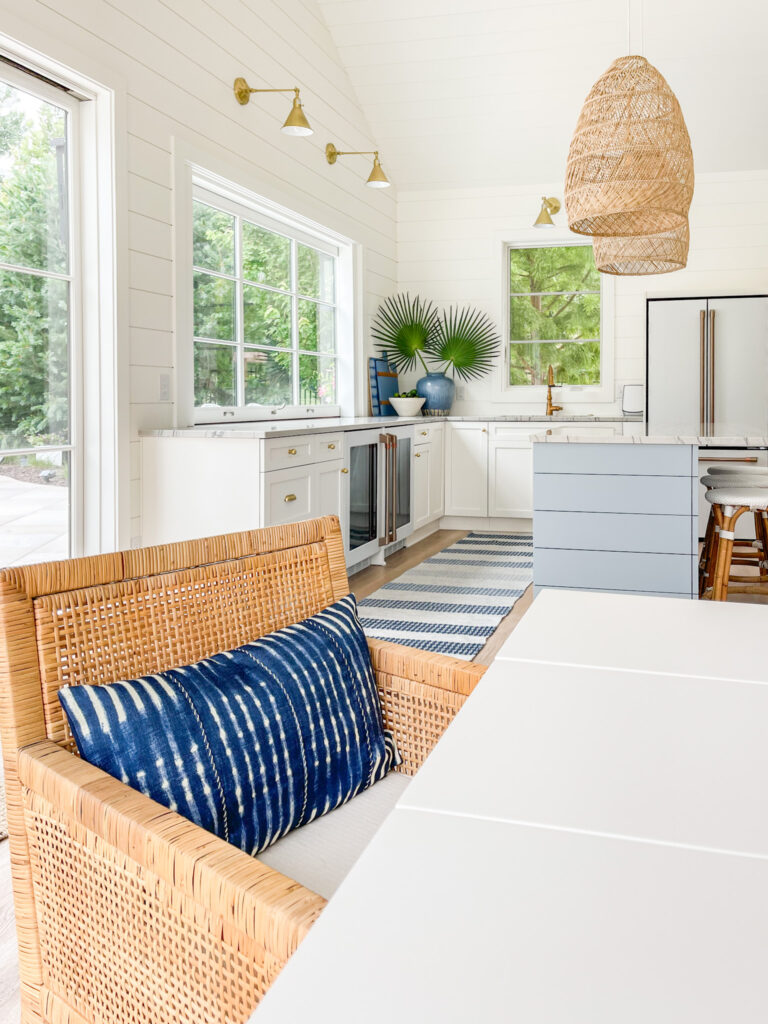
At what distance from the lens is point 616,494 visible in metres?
3.65

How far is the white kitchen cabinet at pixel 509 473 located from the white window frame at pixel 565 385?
0.52 m

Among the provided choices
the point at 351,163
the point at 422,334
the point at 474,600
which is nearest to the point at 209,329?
the point at 474,600

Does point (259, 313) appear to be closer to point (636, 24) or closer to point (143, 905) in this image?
point (636, 24)

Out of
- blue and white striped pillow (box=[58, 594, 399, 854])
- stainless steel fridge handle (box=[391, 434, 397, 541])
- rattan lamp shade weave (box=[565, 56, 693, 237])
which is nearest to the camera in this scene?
blue and white striped pillow (box=[58, 594, 399, 854])

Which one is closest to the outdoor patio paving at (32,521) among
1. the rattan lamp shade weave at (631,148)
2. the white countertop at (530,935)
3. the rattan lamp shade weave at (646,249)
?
the rattan lamp shade weave at (631,148)

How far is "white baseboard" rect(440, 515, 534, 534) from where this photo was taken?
22.0 feet

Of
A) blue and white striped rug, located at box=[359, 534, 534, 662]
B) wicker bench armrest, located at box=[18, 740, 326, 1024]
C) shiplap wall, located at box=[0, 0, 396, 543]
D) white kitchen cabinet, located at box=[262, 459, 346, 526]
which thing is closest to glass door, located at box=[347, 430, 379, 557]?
white kitchen cabinet, located at box=[262, 459, 346, 526]

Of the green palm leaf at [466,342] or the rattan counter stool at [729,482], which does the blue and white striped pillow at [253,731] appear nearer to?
the rattan counter stool at [729,482]

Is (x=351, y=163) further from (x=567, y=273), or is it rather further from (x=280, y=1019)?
(x=280, y=1019)

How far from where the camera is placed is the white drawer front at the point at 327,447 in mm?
4098

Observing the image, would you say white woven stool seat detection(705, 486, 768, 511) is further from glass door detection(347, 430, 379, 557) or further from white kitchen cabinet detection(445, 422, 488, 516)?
white kitchen cabinet detection(445, 422, 488, 516)

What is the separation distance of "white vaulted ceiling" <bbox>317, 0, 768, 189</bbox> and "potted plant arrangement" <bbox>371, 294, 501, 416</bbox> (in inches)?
40.4

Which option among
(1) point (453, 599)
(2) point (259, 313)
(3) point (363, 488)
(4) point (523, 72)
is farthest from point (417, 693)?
(4) point (523, 72)

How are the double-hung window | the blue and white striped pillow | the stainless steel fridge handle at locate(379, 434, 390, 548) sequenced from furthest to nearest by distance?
the stainless steel fridge handle at locate(379, 434, 390, 548) < the double-hung window < the blue and white striped pillow
